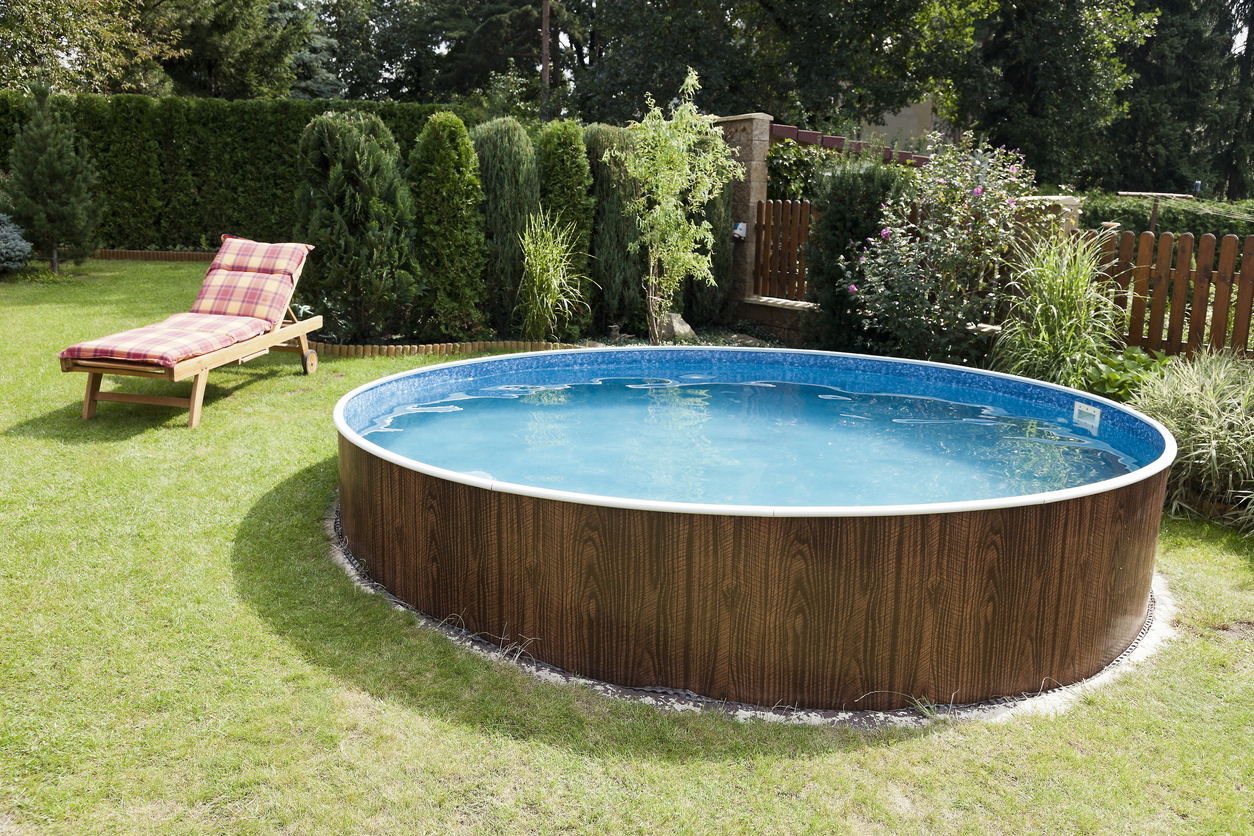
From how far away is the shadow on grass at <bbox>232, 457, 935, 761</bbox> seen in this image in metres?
3.13

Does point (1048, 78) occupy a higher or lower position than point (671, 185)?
higher

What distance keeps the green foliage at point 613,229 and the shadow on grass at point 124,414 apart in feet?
12.7

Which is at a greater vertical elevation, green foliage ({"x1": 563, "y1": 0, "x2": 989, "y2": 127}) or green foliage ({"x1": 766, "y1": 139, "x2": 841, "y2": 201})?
green foliage ({"x1": 563, "y1": 0, "x2": 989, "y2": 127})

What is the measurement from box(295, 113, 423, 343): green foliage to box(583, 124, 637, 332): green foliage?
223cm

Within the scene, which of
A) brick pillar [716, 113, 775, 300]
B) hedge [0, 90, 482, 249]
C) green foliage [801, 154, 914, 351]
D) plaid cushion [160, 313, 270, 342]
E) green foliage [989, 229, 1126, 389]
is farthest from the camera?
hedge [0, 90, 482, 249]

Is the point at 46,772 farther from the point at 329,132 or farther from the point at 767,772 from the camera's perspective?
the point at 329,132

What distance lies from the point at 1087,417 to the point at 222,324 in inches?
255

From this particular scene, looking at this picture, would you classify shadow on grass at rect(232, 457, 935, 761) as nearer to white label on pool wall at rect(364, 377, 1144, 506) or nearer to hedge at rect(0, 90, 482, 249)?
white label on pool wall at rect(364, 377, 1144, 506)

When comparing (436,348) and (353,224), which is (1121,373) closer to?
(436,348)

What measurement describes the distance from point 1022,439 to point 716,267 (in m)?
5.81

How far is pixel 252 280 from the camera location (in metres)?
8.03

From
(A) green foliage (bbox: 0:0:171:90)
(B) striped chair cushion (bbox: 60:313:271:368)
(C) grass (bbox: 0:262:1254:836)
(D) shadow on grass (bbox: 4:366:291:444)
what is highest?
(A) green foliage (bbox: 0:0:171:90)

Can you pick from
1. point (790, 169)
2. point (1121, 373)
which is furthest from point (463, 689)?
point (790, 169)

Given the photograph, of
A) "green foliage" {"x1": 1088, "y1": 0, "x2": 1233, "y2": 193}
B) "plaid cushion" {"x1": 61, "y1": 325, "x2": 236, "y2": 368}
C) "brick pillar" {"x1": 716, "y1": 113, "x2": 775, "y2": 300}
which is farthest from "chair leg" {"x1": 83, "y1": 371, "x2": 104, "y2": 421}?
"green foliage" {"x1": 1088, "y1": 0, "x2": 1233, "y2": 193}
